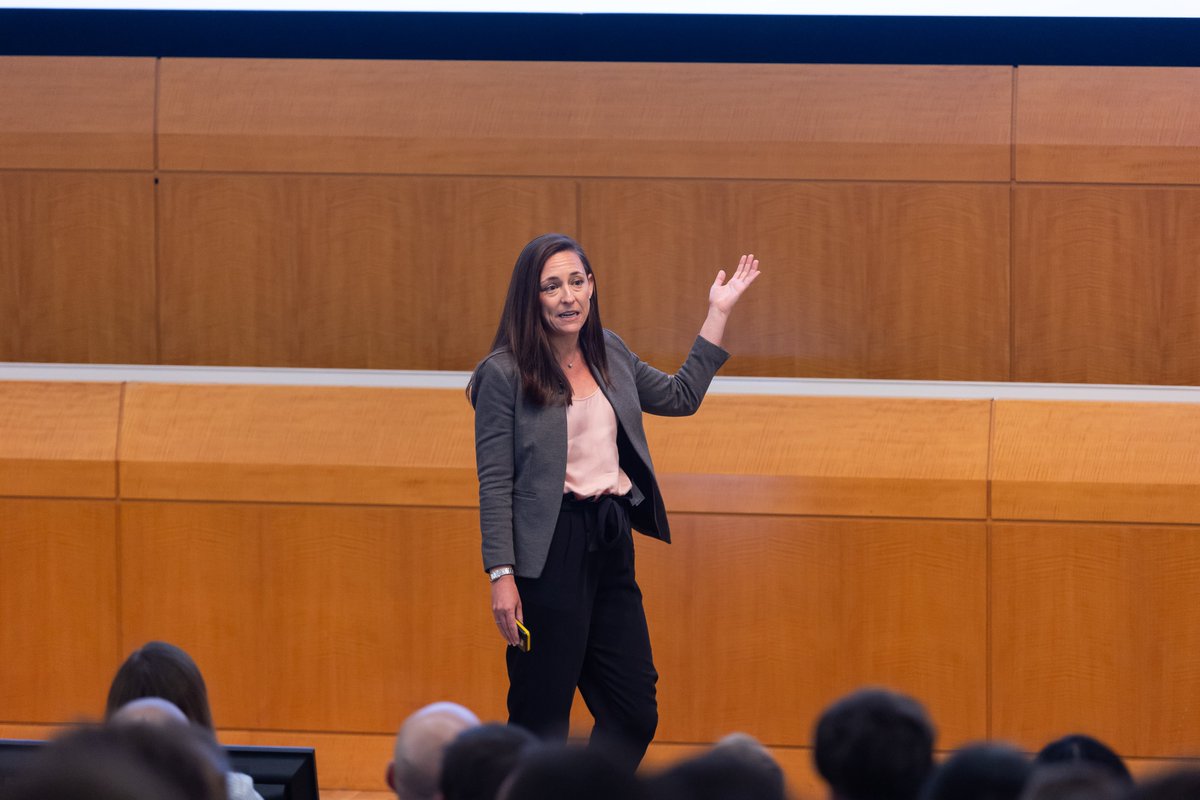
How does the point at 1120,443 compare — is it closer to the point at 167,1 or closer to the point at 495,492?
the point at 495,492

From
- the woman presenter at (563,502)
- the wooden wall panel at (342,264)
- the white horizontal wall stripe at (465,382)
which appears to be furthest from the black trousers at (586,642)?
the wooden wall panel at (342,264)

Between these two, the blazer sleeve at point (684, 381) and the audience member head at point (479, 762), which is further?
the blazer sleeve at point (684, 381)

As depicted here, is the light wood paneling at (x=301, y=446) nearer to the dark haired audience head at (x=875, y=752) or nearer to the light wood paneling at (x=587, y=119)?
the light wood paneling at (x=587, y=119)

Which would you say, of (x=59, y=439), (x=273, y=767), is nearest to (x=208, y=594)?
(x=59, y=439)

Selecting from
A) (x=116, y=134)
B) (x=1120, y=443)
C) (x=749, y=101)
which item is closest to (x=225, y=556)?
(x=116, y=134)

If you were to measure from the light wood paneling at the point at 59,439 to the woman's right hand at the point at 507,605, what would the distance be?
1.59 m

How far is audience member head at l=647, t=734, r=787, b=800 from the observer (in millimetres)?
1299

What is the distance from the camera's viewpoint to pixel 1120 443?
362 cm

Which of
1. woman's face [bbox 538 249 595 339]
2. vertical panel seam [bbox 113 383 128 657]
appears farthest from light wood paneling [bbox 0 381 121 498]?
woman's face [bbox 538 249 595 339]

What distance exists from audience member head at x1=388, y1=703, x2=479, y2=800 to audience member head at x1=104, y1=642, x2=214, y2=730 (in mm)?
396

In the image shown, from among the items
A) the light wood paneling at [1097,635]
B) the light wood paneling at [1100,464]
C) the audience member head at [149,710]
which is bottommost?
the light wood paneling at [1097,635]

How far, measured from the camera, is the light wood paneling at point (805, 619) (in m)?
3.64

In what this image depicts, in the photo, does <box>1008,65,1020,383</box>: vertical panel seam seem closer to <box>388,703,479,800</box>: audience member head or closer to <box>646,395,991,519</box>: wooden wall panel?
<box>646,395,991,519</box>: wooden wall panel

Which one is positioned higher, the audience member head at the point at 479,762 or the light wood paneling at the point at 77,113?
the light wood paneling at the point at 77,113
